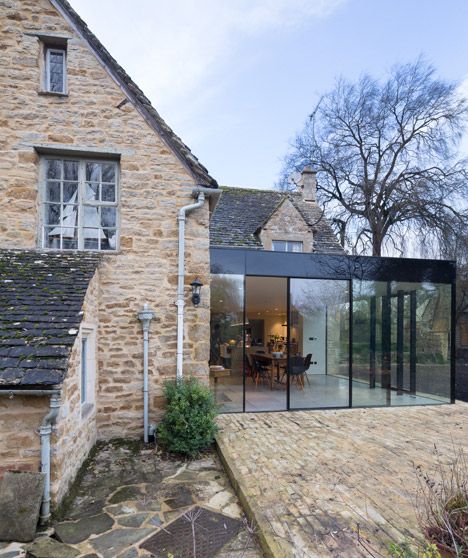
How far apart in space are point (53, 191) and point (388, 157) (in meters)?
18.5

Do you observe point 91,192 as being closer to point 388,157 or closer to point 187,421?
point 187,421

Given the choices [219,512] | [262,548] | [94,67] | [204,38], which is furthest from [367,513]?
[204,38]

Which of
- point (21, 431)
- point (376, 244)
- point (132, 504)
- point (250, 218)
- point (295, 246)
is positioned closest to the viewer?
point (21, 431)

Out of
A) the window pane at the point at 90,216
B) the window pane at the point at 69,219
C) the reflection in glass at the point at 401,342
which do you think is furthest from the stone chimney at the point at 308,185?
the window pane at the point at 69,219

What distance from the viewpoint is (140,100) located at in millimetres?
6973

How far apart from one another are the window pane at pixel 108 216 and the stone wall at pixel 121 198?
316 millimetres

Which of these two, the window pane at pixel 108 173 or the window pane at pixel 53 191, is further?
the window pane at pixel 108 173

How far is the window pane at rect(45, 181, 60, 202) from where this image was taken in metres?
6.93

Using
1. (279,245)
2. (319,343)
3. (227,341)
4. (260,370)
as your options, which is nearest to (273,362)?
(260,370)

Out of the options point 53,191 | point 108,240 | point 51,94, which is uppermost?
point 51,94

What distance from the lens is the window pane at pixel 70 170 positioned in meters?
6.98

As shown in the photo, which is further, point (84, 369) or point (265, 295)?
point (265, 295)

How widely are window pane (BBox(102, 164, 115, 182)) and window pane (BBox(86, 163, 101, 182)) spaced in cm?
10

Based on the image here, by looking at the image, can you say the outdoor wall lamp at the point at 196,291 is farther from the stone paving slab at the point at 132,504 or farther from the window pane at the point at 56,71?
the window pane at the point at 56,71
